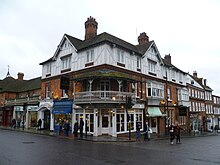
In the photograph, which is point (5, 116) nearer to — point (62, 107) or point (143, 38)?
point (62, 107)

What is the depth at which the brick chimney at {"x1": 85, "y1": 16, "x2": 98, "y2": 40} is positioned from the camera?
2670cm

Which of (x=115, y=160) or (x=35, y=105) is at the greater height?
(x=35, y=105)

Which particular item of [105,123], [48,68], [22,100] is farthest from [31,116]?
[105,123]

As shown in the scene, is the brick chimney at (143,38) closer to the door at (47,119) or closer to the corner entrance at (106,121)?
the corner entrance at (106,121)

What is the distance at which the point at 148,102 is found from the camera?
25594 mm

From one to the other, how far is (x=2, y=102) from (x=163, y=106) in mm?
30117

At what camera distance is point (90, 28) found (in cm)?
2688

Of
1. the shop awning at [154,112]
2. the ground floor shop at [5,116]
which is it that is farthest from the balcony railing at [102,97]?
the ground floor shop at [5,116]

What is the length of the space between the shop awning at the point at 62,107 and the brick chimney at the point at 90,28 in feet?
29.8

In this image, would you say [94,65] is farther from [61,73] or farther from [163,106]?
[163,106]

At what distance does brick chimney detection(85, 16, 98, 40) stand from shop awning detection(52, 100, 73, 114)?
9.08 meters

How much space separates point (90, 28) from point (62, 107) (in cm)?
1101

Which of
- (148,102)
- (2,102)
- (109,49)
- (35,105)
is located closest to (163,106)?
(148,102)

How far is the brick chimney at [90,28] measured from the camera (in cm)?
2670
